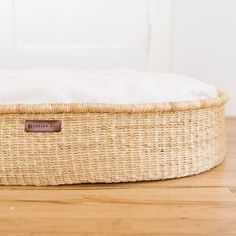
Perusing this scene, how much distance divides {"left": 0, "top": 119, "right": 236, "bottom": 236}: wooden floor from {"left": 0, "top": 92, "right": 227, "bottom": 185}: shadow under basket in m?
0.03

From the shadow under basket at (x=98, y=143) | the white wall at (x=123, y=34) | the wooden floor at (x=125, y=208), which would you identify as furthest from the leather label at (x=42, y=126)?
the white wall at (x=123, y=34)

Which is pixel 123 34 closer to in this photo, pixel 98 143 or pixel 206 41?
pixel 206 41

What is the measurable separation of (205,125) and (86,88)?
320 millimetres

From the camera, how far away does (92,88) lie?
0.94 m

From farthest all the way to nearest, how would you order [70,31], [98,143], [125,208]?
[70,31] < [98,143] < [125,208]

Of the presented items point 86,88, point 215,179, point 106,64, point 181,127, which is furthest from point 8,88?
point 106,64

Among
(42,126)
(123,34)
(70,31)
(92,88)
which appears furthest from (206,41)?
(42,126)

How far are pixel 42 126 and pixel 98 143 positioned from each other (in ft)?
0.44

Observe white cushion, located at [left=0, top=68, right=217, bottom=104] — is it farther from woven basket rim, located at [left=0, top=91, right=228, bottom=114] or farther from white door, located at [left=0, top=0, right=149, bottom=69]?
white door, located at [left=0, top=0, right=149, bottom=69]

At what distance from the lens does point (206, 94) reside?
1.04 metres

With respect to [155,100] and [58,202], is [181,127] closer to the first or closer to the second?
[155,100]

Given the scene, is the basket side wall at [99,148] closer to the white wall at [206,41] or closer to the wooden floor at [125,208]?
the wooden floor at [125,208]

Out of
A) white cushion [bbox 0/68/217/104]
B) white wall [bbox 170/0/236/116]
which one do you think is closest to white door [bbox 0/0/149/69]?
white wall [bbox 170/0/236/116]

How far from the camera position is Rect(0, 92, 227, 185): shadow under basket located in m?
Result: 0.90
